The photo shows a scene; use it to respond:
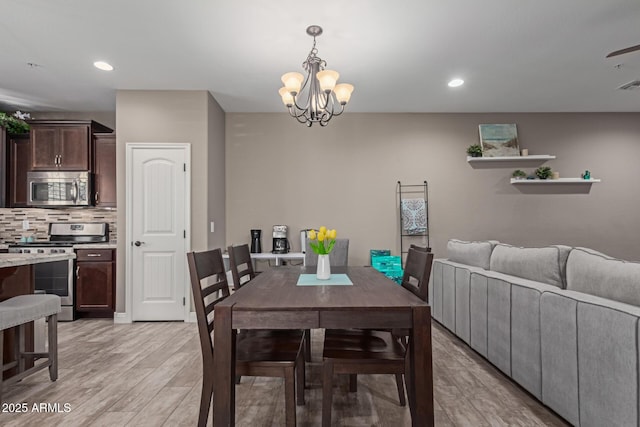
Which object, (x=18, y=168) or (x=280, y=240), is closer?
(x=18, y=168)

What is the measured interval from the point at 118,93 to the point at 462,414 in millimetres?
4488

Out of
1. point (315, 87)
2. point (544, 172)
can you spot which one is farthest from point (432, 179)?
point (315, 87)

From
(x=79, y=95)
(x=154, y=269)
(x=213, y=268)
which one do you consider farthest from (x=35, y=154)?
(x=213, y=268)

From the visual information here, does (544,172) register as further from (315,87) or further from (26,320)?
(26,320)

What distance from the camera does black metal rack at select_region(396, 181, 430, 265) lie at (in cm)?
491

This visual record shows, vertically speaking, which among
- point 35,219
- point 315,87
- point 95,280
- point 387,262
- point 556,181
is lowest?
point 95,280

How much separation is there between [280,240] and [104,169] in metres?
2.40

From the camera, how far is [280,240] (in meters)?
4.64

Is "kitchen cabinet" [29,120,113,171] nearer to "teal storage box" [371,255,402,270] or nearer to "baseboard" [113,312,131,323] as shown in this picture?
"baseboard" [113,312,131,323]

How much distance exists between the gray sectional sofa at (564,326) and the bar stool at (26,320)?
3032 mm

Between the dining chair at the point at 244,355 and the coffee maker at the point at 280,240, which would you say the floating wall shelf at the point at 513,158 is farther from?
the dining chair at the point at 244,355

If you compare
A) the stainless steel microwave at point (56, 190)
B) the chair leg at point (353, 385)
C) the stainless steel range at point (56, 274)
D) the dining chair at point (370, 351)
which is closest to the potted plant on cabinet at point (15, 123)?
the stainless steel microwave at point (56, 190)

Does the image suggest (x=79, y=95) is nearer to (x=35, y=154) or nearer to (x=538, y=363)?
(x=35, y=154)

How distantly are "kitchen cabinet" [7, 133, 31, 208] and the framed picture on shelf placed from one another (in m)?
6.05
